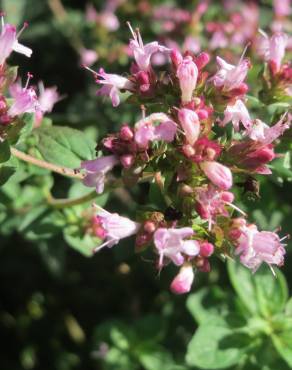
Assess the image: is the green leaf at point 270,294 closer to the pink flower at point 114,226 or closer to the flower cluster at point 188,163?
the flower cluster at point 188,163

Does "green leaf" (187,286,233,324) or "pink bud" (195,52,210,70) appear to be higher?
"pink bud" (195,52,210,70)

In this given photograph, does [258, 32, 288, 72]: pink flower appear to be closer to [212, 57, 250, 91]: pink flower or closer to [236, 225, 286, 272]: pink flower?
[212, 57, 250, 91]: pink flower

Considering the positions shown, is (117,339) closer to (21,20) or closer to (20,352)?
(20,352)

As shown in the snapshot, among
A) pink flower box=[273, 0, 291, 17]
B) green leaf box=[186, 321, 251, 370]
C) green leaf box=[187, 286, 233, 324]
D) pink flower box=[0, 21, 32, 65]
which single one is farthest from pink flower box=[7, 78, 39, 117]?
pink flower box=[273, 0, 291, 17]

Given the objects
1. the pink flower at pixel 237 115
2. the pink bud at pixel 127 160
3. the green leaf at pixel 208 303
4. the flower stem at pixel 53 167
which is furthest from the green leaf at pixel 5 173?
the green leaf at pixel 208 303

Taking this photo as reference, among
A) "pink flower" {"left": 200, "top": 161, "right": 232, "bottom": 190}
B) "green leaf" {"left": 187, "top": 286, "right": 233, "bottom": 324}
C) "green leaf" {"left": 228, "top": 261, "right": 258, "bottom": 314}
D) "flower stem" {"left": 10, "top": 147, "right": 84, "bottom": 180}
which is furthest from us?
"green leaf" {"left": 187, "top": 286, "right": 233, "bottom": 324}

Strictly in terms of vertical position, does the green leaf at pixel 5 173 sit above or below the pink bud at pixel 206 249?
above
